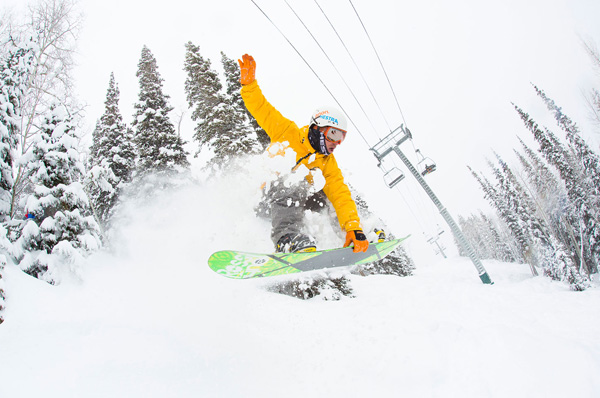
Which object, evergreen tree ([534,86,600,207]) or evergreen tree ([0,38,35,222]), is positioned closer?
evergreen tree ([0,38,35,222])

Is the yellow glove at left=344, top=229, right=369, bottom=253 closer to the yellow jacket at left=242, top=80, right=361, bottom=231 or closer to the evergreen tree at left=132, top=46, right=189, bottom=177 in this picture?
the yellow jacket at left=242, top=80, right=361, bottom=231

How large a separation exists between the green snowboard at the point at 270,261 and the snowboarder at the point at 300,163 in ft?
0.62

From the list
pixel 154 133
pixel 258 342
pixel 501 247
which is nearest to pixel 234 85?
pixel 154 133

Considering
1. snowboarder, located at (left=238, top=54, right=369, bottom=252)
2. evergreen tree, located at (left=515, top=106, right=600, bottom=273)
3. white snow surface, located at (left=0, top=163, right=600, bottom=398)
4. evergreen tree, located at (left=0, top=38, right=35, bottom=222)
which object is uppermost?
evergreen tree, located at (left=0, top=38, right=35, bottom=222)

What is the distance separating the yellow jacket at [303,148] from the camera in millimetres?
4988

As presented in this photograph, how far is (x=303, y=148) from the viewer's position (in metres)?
5.27

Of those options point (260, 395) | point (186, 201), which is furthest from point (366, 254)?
point (186, 201)

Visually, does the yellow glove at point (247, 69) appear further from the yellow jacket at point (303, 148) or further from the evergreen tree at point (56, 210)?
the evergreen tree at point (56, 210)

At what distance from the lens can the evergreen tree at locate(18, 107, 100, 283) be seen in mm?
5836

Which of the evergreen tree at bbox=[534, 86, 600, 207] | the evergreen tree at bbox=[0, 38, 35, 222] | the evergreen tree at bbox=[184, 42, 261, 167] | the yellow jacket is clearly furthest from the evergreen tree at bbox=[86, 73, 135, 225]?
the evergreen tree at bbox=[534, 86, 600, 207]

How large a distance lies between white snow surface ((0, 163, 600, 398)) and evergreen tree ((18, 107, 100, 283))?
0.52 metres

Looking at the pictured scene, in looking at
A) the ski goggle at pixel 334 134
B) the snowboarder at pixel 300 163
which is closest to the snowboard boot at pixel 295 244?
the snowboarder at pixel 300 163

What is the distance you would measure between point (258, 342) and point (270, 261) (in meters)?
1.27

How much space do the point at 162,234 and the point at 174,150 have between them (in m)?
6.15
